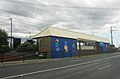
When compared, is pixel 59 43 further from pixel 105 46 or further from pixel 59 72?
pixel 105 46

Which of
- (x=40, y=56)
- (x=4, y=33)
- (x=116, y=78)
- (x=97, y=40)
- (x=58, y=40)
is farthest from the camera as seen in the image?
(x=97, y=40)

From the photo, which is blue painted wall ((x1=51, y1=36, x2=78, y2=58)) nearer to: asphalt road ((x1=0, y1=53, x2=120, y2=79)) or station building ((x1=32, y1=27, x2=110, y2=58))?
station building ((x1=32, y1=27, x2=110, y2=58))

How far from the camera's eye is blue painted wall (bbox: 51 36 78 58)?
44.0 metres

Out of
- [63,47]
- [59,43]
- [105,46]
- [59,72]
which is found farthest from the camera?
[105,46]

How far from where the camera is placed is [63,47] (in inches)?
1871

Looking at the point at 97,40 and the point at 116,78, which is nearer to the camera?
the point at 116,78

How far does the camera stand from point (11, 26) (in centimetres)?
6744

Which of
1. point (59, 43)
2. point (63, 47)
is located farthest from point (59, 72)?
point (63, 47)

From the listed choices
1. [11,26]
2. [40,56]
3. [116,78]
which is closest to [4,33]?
[11,26]

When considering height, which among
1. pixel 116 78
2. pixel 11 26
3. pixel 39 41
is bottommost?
pixel 116 78

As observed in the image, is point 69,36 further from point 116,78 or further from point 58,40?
point 116,78

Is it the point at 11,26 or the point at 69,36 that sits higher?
the point at 11,26

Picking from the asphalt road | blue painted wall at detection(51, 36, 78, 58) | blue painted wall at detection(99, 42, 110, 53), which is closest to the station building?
blue painted wall at detection(51, 36, 78, 58)

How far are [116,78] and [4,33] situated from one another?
5416cm
